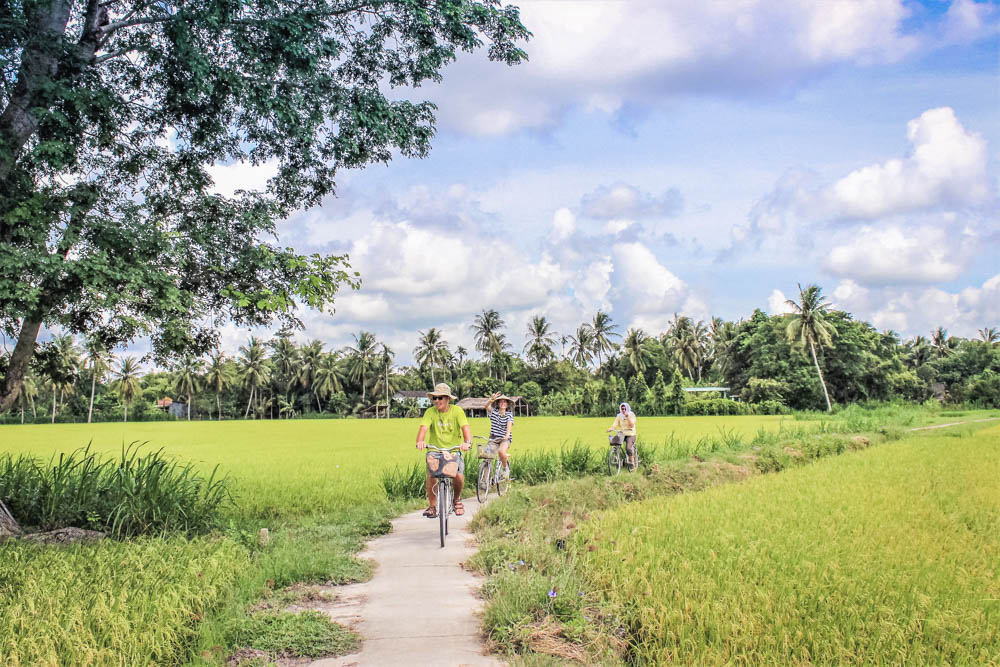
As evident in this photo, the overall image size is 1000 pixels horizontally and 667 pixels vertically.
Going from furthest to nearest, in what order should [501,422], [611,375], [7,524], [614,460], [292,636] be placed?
[611,375]
[614,460]
[501,422]
[7,524]
[292,636]

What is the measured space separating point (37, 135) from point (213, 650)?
7.22 meters

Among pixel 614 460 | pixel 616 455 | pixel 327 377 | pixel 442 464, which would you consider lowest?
pixel 614 460

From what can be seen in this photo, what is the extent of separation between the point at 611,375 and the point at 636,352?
4.98m

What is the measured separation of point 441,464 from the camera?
A: 7914 millimetres

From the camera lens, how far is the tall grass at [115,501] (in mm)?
8430

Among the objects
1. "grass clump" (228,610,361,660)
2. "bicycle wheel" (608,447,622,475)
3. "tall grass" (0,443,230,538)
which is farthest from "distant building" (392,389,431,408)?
"grass clump" (228,610,361,660)

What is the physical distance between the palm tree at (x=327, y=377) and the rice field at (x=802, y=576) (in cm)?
7610

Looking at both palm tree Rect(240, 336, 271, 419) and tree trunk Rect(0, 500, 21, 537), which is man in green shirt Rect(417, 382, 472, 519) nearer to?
tree trunk Rect(0, 500, 21, 537)

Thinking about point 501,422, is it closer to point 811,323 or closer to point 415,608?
point 415,608

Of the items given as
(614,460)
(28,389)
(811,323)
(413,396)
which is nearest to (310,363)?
(413,396)

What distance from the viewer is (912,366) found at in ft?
302

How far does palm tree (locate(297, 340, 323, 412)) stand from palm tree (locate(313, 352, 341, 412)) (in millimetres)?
382

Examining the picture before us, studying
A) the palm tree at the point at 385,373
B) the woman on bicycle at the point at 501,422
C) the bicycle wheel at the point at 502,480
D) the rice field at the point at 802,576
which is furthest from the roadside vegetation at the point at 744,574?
the palm tree at the point at 385,373

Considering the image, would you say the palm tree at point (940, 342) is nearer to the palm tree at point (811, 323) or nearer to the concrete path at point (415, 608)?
the palm tree at point (811, 323)
